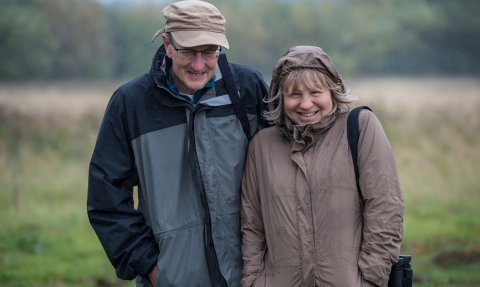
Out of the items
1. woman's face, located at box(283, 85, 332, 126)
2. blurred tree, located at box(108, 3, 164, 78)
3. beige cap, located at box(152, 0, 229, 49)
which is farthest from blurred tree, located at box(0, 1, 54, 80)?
woman's face, located at box(283, 85, 332, 126)

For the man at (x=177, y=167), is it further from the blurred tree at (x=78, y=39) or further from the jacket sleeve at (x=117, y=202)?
the blurred tree at (x=78, y=39)

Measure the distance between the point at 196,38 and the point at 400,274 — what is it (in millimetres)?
1380

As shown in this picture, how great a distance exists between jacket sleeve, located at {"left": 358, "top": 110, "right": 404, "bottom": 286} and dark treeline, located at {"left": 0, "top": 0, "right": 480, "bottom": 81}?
6379 millimetres

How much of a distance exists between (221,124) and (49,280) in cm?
397

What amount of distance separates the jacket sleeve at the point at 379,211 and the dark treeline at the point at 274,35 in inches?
251

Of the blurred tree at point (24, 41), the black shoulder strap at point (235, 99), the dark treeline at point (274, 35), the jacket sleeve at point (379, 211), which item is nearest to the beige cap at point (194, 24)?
the black shoulder strap at point (235, 99)

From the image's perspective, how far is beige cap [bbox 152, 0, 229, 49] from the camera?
9.12 ft

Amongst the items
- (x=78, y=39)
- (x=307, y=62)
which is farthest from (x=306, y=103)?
(x=78, y=39)

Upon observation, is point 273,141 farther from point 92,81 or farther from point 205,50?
point 92,81

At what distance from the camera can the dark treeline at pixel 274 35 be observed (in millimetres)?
8805

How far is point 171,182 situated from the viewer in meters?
2.90

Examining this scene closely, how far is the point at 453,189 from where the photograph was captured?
7.74 metres

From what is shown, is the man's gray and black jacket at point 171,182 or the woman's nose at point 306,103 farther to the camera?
the man's gray and black jacket at point 171,182

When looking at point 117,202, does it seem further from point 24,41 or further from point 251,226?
point 24,41
